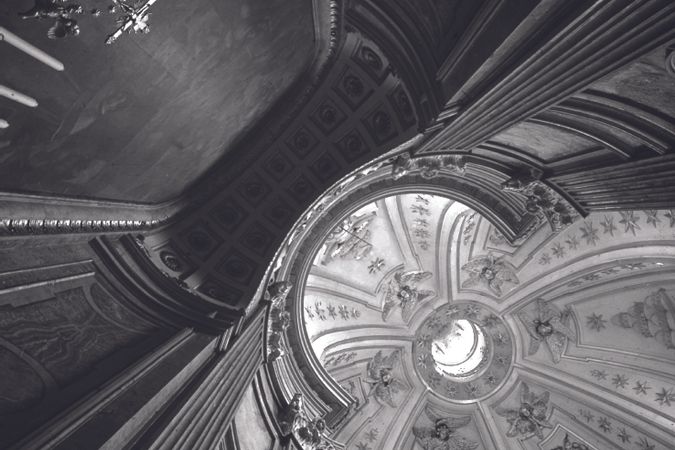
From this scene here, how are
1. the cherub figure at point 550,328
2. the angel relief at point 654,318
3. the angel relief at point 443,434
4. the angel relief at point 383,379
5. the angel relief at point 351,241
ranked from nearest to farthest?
the angel relief at point 654,318
the angel relief at point 351,241
the cherub figure at point 550,328
the angel relief at point 383,379
the angel relief at point 443,434

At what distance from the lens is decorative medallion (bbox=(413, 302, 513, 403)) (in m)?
17.2

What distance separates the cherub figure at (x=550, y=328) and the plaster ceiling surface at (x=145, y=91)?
12073 mm

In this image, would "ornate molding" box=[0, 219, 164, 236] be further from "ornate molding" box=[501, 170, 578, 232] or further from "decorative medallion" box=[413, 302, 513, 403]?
"decorative medallion" box=[413, 302, 513, 403]

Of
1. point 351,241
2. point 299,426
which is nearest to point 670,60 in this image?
point 299,426

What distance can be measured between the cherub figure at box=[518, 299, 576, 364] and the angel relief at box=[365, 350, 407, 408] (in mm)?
4895

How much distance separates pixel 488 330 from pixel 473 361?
5.18ft

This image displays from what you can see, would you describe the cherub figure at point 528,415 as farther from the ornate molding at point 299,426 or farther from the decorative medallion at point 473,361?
the ornate molding at point 299,426

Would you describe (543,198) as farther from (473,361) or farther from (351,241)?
(473,361)

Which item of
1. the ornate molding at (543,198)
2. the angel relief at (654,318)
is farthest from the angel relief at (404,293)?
the ornate molding at (543,198)

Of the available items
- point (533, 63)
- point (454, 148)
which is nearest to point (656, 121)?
point (533, 63)

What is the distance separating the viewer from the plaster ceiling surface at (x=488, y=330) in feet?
44.2

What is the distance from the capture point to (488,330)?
17.4 meters

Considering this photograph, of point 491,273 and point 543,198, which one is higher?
point 491,273

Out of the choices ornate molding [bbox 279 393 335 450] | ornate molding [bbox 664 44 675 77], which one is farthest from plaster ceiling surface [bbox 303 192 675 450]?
ornate molding [bbox 664 44 675 77]
